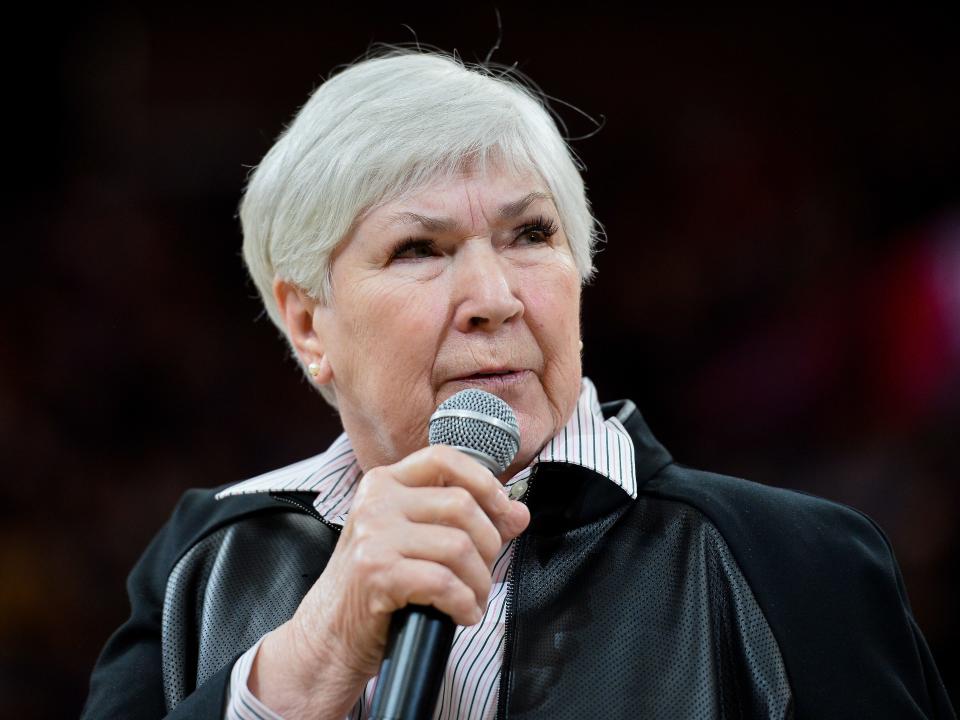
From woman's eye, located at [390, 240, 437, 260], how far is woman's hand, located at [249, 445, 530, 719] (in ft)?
1.47

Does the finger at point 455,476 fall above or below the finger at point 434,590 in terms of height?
above

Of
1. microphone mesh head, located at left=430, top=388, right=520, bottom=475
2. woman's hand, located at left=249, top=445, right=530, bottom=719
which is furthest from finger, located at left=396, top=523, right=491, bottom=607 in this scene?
microphone mesh head, located at left=430, top=388, right=520, bottom=475

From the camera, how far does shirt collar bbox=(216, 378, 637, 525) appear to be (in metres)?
1.49

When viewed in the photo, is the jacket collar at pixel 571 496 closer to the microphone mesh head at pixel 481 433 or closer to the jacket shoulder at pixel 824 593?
the jacket shoulder at pixel 824 593

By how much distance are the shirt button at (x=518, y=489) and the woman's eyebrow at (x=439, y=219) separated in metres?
0.38

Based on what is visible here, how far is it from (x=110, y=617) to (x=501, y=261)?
220 centimetres

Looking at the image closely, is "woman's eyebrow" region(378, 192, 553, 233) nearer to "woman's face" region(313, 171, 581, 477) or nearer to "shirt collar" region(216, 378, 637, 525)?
"woman's face" region(313, 171, 581, 477)

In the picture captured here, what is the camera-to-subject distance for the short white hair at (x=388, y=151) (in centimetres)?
150

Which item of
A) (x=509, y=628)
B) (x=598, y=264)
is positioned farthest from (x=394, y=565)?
(x=598, y=264)

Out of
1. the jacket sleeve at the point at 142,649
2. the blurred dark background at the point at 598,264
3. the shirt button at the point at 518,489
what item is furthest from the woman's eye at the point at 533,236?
the blurred dark background at the point at 598,264

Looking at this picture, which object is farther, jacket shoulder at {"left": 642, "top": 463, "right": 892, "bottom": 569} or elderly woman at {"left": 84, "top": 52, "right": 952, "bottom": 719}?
jacket shoulder at {"left": 642, "top": 463, "right": 892, "bottom": 569}

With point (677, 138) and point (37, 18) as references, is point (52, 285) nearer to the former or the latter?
point (37, 18)

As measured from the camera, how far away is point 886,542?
4.95ft

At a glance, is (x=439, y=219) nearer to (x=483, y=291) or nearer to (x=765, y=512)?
(x=483, y=291)
